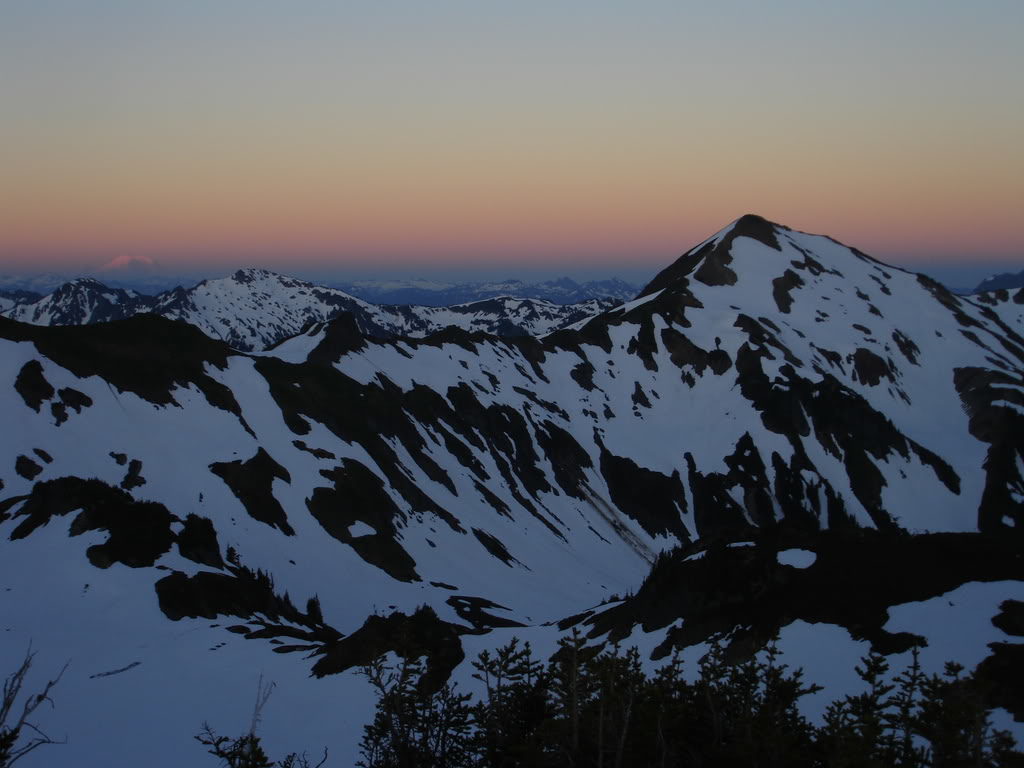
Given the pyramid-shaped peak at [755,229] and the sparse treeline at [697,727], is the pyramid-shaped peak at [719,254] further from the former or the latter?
the sparse treeline at [697,727]

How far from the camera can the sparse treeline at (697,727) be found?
1163 centimetres

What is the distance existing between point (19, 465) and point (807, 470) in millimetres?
112623

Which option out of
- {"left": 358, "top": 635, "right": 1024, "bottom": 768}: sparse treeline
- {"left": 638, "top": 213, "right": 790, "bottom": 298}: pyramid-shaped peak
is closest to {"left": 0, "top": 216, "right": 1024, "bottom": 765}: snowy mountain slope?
{"left": 638, "top": 213, "right": 790, "bottom": 298}: pyramid-shaped peak

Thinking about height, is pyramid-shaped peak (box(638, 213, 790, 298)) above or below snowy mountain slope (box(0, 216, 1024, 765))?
above

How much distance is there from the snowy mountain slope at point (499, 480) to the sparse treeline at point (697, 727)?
7469 mm

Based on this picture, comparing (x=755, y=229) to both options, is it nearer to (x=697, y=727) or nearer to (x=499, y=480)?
(x=499, y=480)

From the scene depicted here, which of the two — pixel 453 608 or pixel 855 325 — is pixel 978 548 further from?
pixel 855 325

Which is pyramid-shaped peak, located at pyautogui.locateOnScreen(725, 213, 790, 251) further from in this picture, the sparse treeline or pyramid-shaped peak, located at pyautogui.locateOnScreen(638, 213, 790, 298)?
the sparse treeline

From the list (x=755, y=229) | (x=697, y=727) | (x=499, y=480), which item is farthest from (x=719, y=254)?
(x=697, y=727)

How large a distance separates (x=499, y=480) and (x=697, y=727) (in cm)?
7606

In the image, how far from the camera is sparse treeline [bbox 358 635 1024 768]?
458 inches

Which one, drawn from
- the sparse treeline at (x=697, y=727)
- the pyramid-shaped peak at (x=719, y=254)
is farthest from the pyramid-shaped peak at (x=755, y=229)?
the sparse treeline at (x=697, y=727)

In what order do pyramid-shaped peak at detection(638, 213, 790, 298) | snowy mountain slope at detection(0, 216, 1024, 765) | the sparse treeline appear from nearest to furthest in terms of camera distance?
the sparse treeline
snowy mountain slope at detection(0, 216, 1024, 765)
pyramid-shaped peak at detection(638, 213, 790, 298)

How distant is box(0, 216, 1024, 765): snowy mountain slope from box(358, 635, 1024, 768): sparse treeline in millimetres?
7469
